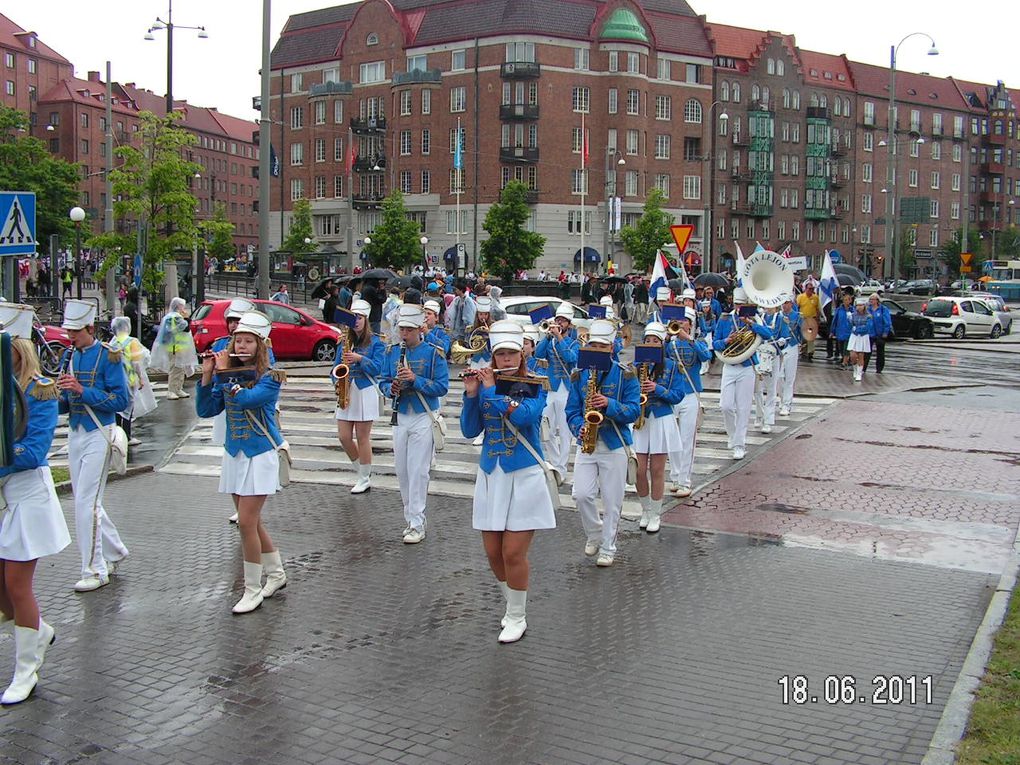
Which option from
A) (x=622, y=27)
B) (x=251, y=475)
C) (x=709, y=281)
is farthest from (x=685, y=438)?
(x=622, y=27)

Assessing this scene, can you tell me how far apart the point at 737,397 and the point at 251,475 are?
755cm

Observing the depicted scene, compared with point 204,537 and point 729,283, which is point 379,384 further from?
point 729,283

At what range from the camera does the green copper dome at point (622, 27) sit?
73125 mm

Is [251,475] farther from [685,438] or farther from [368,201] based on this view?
[368,201]

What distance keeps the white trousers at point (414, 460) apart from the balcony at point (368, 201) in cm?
6961

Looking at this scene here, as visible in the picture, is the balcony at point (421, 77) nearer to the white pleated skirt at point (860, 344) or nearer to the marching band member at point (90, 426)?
the white pleated skirt at point (860, 344)

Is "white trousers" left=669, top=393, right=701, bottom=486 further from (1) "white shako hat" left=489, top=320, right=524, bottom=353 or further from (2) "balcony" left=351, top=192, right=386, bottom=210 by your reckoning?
(2) "balcony" left=351, top=192, right=386, bottom=210

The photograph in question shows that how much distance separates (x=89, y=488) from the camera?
830 centimetres

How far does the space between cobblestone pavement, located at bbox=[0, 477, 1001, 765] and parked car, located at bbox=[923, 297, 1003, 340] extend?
34194mm

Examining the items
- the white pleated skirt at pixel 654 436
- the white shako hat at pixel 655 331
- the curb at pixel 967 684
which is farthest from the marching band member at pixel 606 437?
the curb at pixel 967 684

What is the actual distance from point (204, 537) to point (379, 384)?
232 cm

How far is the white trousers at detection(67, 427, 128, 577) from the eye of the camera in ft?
27.2

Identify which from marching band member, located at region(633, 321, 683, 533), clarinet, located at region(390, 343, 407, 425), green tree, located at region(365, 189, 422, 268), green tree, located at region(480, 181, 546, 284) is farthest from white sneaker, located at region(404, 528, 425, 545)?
green tree, located at region(365, 189, 422, 268)

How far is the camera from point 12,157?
6525 cm
